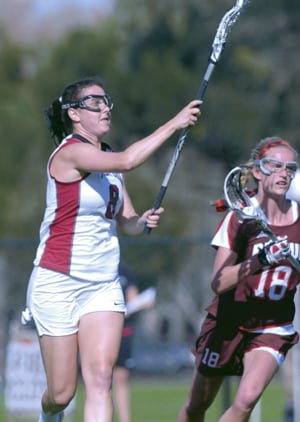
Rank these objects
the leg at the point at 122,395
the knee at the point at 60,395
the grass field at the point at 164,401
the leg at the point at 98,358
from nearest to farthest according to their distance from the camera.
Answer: the leg at the point at 98,358 < the knee at the point at 60,395 < the leg at the point at 122,395 < the grass field at the point at 164,401

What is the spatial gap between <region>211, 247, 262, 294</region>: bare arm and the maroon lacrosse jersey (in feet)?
0.20

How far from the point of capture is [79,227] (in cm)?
611

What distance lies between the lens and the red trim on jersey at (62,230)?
19.9ft

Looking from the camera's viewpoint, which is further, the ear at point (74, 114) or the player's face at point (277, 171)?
the player's face at point (277, 171)

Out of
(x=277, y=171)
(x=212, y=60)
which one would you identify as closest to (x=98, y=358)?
(x=277, y=171)

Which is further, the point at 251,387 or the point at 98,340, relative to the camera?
the point at 251,387

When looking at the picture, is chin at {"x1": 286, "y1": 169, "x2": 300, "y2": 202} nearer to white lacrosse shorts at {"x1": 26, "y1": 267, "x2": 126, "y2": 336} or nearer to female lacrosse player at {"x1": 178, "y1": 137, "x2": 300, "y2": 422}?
female lacrosse player at {"x1": 178, "y1": 137, "x2": 300, "y2": 422}

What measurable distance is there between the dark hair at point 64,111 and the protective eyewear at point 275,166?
110 centimetres

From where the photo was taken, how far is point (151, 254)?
13.3 m

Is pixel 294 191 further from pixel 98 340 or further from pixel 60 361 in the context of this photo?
pixel 60 361

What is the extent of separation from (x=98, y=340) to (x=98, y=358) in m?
0.10

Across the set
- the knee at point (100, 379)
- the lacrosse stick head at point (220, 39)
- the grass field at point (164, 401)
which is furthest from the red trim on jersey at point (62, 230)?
the grass field at point (164, 401)

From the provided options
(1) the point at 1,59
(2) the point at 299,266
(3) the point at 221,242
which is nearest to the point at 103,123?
(3) the point at 221,242

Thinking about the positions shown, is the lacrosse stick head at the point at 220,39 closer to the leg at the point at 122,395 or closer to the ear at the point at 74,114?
the ear at the point at 74,114
